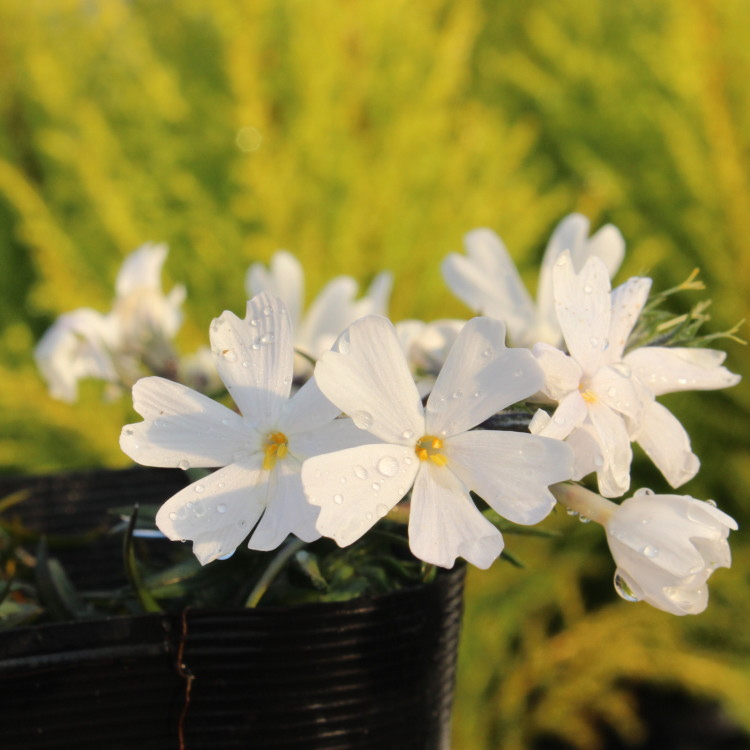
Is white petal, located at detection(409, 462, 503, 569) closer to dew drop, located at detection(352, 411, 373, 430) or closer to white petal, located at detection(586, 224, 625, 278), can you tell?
dew drop, located at detection(352, 411, 373, 430)

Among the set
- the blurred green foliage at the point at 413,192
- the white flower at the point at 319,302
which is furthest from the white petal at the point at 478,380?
the blurred green foliage at the point at 413,192

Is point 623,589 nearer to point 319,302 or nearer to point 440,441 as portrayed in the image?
point 440,441

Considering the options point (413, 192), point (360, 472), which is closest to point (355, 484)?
point (360, 472)

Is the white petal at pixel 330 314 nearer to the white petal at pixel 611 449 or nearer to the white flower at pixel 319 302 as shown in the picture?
the white flower at pixel 319 302

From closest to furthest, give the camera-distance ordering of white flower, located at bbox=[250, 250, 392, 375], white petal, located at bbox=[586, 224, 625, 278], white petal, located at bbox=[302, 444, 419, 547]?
1. white petal, located at bbox=[302, 444, 419, 547]
2. white petal, located at bbox=[586, 224, 625, 278]
3. white flower, located at bbox=[250, 250, 392, 375]

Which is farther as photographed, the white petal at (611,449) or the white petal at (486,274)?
the white petal at (486,274)

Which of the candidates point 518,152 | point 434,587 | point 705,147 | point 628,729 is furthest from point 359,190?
point 434,587

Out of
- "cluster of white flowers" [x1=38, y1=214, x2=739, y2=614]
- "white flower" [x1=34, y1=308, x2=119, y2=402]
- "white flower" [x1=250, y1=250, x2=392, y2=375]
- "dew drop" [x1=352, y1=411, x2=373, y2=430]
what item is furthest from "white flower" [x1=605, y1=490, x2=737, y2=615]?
"white flower" [x1=34, y1=308, x2=119, y2=402]
